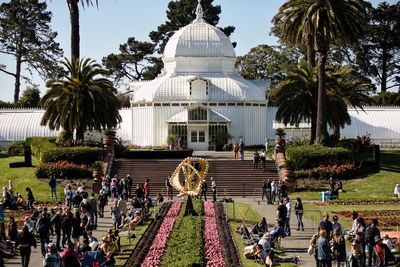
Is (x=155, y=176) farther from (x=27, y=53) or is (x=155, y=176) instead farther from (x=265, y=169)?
(x=27, y=53)

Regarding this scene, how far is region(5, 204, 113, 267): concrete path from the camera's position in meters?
25.9

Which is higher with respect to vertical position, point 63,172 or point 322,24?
point 322,24

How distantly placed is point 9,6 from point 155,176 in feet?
197

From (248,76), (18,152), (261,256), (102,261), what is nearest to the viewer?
(102,261)

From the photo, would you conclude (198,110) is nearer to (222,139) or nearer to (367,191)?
(222,139)

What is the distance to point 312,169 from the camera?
51344 mm

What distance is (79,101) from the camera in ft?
182

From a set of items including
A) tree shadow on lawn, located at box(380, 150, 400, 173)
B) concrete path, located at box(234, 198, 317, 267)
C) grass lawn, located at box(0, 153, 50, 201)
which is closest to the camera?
concrete path, located at box(234, 198, 317, 267)

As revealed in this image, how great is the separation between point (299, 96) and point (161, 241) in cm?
3312

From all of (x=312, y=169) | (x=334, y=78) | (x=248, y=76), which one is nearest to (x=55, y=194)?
(x=312, y=169)

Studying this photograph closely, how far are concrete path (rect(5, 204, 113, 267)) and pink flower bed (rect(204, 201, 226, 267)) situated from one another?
4.33 metres

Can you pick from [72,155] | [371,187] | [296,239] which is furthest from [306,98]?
[296,239]

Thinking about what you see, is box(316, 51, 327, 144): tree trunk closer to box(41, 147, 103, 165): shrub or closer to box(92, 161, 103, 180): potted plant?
box(92, 161, 103, 180): potted plant

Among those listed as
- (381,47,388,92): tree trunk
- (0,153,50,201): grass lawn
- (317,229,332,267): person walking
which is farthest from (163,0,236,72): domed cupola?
(317,229,332,267): person walking
